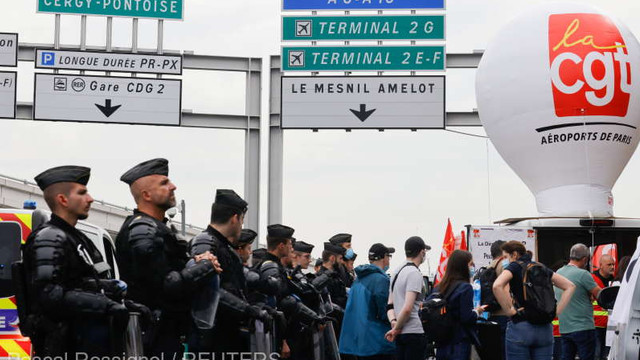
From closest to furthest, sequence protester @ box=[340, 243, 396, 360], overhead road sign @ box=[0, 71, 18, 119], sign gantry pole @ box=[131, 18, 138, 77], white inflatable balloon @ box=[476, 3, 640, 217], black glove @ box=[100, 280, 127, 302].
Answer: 1. black glove @ box=[100, 280, 127, 302]
2. protester @ box=[340, 243, 396, 360]
3. white inflatable balloon @ box=[476, 3, 640, 217]
4. sign gantry pole @ box=[131, 18, 138, 77]
5. overhead road sign @ box=[0, 71, 18, 119]

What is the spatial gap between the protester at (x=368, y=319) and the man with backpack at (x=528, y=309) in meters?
1.31

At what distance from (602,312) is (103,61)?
38.4ft

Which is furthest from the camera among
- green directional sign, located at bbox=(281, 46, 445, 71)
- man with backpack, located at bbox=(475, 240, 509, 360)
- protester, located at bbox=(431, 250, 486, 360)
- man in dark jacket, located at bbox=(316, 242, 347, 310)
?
green directional sign, located at bbox=(281, 46, 445, 71)

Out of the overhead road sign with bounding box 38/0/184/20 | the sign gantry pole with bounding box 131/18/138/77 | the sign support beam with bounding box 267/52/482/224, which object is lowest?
the sign support beam with bounding box 267/52/482/224

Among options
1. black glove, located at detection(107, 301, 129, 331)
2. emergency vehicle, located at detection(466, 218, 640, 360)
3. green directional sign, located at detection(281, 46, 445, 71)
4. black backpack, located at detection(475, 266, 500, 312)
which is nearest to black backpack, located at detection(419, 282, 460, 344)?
black backpack, located at detection(475, 266, 500, 312)

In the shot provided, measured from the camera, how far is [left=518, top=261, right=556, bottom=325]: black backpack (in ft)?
32.6

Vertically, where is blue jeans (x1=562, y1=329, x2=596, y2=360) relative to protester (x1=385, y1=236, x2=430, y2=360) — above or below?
below

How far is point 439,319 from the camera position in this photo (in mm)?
9875

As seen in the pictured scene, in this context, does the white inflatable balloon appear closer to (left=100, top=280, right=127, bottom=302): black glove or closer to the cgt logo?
the cgt logo

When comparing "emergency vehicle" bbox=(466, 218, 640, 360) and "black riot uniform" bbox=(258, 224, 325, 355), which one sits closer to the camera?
"black riot uniform" bbox=(258, 224, 325, 355)

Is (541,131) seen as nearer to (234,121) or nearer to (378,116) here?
(378,116)

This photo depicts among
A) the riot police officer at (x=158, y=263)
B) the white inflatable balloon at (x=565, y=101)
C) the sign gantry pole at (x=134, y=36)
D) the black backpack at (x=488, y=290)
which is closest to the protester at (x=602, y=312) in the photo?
the black backpack at (x=488, y=290)

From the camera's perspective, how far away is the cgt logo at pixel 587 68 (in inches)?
846

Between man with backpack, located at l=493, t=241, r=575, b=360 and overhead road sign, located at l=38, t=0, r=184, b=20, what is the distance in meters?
13.1
